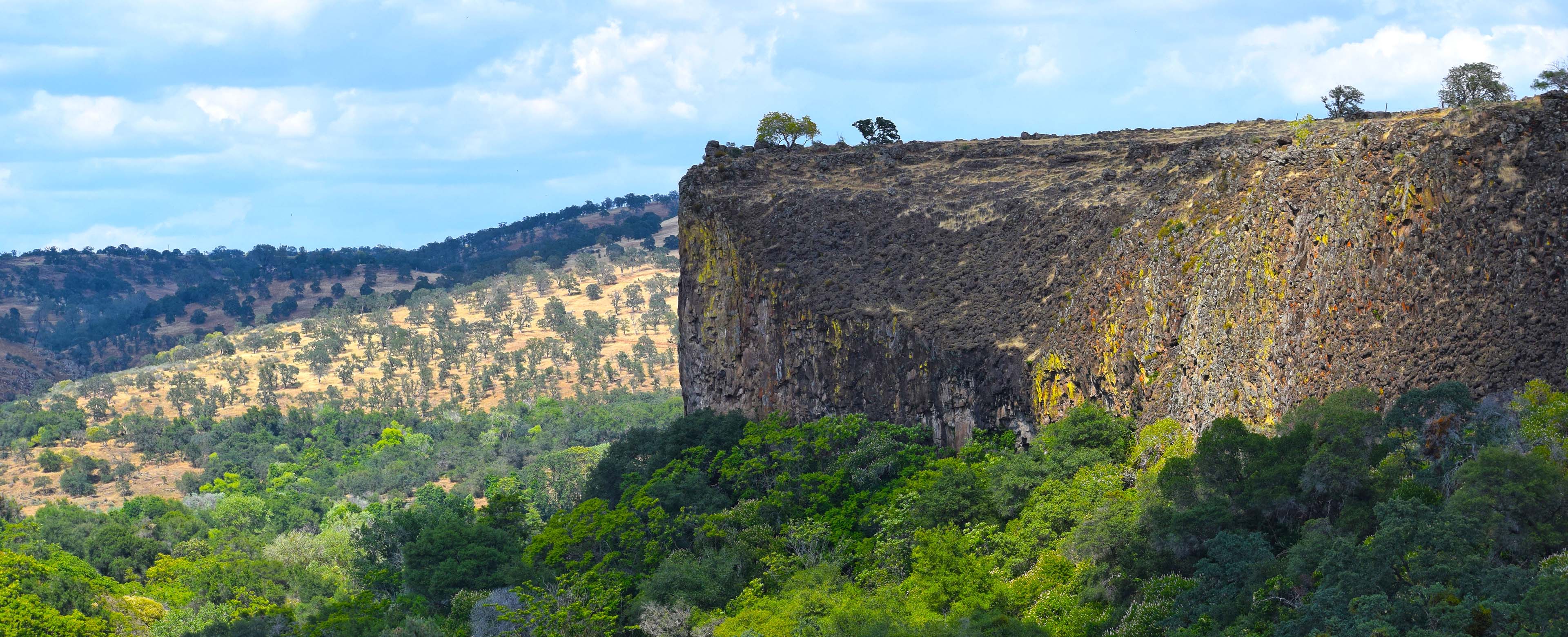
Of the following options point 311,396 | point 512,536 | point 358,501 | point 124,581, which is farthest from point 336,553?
point 311,396

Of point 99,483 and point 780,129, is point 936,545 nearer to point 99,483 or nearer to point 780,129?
point 780,129

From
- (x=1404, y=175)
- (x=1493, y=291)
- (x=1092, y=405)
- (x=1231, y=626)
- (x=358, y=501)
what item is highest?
(x=1404, y=175)

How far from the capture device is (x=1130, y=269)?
42719mm

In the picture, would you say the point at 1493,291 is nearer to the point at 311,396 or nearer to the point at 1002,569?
the point at 1002,569

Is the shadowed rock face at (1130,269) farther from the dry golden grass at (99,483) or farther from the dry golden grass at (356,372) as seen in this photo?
the dry golden grass at (356,372)

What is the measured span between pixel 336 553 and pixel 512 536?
19.0m

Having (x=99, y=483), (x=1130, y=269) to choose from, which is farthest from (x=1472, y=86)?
(x=99, y=483)

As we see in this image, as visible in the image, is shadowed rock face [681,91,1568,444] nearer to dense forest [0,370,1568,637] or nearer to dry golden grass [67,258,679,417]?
dense forest [0,370,1568,637]

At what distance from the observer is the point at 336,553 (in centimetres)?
7338

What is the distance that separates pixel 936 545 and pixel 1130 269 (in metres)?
9.96

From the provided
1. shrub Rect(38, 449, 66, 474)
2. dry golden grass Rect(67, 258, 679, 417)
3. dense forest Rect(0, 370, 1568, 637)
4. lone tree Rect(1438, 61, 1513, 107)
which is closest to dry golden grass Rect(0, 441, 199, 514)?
shrub Rect(38, 449, 66, 474)

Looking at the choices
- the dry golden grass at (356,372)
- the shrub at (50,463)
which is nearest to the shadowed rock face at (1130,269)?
the shrub at (50,463)

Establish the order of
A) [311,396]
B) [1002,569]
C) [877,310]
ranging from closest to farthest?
1. [1002,569]
2. [877,310]
3. [311,396]

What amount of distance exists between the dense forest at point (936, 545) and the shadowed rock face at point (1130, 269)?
131 centimetres
